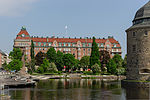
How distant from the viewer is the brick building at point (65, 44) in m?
150

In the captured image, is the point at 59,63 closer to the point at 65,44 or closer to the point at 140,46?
the point at 65,44

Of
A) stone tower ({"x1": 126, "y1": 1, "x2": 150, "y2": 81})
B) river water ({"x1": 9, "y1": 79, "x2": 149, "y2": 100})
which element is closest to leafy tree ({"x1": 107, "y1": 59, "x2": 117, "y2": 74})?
stone tower ({"x1": 126, "y1": 1, "x2": 150, "y2": 81})

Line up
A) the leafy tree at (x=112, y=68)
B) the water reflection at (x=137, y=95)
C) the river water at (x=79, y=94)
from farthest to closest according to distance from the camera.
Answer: the leafy tree at (x=112, y=68), the river water at (x=79, y=94), the water reflection at (x=137, y=95)

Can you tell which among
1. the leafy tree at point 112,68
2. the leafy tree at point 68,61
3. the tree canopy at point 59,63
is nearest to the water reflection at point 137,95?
the leafy tree at point 112,68

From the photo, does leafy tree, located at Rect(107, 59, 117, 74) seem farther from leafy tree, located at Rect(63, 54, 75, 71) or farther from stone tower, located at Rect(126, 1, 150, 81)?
stone tower, located at Rect(126, 1, 150, 81)

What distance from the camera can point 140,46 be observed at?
49.5 metres

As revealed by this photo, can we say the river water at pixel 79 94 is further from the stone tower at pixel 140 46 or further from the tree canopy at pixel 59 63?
the tree canopy at pixel 59 63

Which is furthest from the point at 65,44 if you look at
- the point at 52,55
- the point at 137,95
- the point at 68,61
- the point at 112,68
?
the point at 137,95

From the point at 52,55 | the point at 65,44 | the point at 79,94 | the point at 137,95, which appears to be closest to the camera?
the point at 137,95

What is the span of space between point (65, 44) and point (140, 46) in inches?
4344

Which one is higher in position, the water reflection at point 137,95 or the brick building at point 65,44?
the brick building at point 65,44

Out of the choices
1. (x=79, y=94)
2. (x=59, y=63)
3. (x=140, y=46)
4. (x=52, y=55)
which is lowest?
(x=79, y=94)

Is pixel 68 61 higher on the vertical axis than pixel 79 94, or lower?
higher

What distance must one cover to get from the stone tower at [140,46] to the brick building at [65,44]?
106 meters
